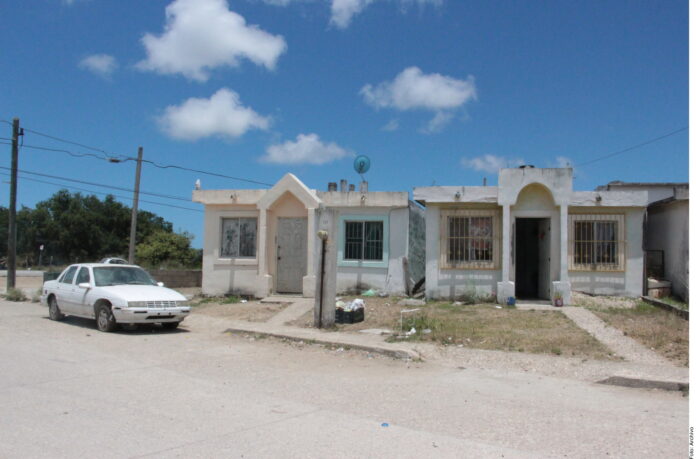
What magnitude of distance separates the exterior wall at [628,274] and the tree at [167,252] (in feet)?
71.9

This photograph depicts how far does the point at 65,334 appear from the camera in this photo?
461 inches

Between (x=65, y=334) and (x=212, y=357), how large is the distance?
13.5 ft

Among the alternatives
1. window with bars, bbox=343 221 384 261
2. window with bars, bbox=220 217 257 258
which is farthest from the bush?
window with bars, bbox=343 221 384 261

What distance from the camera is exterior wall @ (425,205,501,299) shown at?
1630 centimetres

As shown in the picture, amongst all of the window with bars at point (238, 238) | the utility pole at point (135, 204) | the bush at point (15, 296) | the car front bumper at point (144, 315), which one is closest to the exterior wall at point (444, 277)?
the window with bars at point (238, 238)

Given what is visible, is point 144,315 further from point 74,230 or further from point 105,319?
point 74,230

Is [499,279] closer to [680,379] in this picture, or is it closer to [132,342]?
[680,379]

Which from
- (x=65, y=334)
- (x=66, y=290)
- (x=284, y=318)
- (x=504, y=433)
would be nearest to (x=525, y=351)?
(x=504, y=433)

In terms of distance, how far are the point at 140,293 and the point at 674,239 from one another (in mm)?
13975

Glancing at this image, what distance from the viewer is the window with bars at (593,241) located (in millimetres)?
16078

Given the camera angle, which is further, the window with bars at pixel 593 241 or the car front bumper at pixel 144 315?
the window with bars at pixel 593 241

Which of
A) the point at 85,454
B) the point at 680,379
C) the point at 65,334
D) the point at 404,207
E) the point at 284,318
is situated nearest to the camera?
the point at 85,454

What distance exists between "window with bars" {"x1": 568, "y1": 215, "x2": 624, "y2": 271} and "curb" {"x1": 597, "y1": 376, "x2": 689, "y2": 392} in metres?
8.63

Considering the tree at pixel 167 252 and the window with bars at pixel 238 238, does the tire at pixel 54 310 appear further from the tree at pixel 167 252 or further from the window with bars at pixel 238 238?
the tree at pixel 167 252
